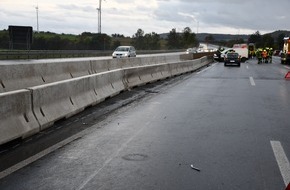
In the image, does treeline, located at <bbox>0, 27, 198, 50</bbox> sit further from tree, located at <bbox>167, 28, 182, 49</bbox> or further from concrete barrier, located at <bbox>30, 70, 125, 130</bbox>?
concrete barrier, located at <bbox>30, 70, 125, 130</bbox>

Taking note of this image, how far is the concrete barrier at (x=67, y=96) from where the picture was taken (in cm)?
835

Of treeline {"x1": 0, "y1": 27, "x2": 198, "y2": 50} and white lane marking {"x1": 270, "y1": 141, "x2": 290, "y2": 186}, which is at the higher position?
treeline {"x1": 0, "y1": 27, "x2": 198, "y2": 50}

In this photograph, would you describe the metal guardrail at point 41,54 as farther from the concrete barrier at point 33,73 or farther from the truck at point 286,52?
the truck at point 286,52

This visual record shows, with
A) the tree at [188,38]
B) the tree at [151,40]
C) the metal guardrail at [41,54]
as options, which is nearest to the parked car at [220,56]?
the metal guardrail at [41,54]

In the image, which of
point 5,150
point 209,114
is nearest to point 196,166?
point 5,150

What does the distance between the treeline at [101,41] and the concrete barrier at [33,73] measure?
26.7 m

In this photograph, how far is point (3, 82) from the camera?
11430 millimetres

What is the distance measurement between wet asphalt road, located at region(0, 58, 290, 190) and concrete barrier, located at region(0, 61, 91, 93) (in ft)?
9.26

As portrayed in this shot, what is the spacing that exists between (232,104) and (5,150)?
7.95 m

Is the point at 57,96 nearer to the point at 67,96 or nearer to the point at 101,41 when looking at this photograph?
the point at 67,96

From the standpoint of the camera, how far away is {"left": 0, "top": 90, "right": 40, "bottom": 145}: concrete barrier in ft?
22.8

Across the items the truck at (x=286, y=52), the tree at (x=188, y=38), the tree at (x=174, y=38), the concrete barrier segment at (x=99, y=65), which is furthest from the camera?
the tree at (x=174, y=38)

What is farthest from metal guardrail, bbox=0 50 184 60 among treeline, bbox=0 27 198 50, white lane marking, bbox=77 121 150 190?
white lane marking, bbox=77 121 150 190

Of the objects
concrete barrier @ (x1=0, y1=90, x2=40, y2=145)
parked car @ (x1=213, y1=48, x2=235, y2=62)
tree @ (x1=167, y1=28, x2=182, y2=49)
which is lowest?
parked car @ (x1=213, y1=48, x2=235, y2=62)
